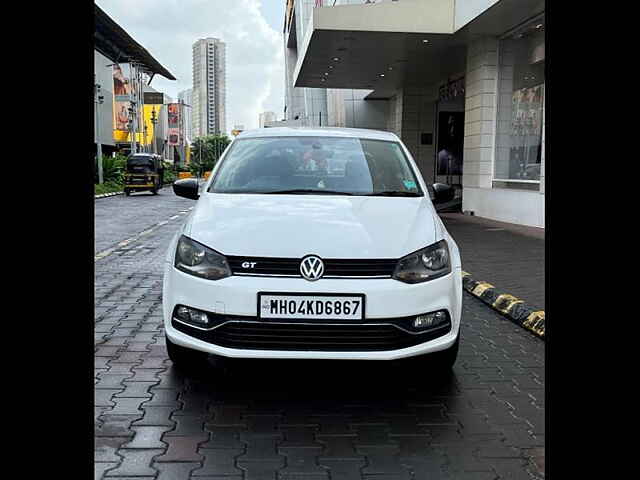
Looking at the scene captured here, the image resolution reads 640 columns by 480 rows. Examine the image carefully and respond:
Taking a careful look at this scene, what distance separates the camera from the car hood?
154 inches

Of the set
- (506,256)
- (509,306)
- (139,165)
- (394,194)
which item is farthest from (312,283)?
(139,165)

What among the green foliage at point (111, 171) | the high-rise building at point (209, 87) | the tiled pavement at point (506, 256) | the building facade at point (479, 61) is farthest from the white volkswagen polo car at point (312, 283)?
the high-rise building at point (209, 87)

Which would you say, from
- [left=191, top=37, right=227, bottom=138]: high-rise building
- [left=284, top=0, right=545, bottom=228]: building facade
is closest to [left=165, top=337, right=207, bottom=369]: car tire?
[left=284, top=0, right=545, bottom=228]: building facade

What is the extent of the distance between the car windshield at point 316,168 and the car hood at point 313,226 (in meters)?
0.28

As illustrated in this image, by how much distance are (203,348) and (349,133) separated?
7.96 ft

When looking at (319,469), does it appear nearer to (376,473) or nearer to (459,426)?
(376,473)

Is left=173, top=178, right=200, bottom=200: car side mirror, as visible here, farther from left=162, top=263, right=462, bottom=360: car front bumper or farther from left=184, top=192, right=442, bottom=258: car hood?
left=162, top=263, right=462, bottom=360: car front bumper

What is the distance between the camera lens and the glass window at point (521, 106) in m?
16.0

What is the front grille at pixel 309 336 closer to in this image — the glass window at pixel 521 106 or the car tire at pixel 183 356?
the car tire at pixel 183 356

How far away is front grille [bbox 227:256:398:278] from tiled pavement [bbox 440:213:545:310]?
2.85m
